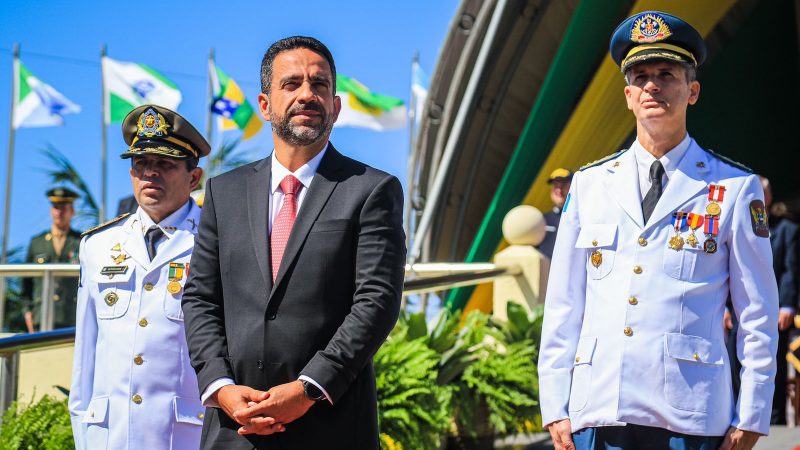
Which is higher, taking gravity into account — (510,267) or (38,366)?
(510,267)

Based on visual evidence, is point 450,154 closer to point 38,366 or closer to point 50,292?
point 50,292

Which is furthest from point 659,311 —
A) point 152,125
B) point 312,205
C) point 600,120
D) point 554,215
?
point 600,120

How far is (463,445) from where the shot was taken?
6766 mm

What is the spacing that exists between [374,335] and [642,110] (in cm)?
113

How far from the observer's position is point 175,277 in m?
4.05

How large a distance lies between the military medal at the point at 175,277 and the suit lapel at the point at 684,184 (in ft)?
5.60

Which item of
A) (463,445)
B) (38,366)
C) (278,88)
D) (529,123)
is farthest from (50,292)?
(529,123)

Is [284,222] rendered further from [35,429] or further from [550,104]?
[550,104]

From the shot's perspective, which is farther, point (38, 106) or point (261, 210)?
point (38, 106)

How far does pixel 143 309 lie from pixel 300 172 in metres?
1.05

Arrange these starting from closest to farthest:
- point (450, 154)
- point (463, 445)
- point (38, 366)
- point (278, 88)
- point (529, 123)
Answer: point (278, 88)
point (38, 366)
point (463, 445)
point (529, 123)
point (450, 154)

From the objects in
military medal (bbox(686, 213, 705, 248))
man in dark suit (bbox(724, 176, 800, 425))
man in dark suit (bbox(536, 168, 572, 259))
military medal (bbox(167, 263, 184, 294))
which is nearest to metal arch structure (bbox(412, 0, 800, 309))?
man in dark suit (bbox(536, 168, 572, 259))

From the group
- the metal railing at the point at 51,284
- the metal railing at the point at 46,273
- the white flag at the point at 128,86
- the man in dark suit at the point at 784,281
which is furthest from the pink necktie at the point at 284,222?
the white flag at the point at 128,86

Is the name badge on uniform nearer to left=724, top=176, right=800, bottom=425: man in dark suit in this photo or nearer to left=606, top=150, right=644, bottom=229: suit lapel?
left=606, top=150, right=644, bottom=229: suit lapel
